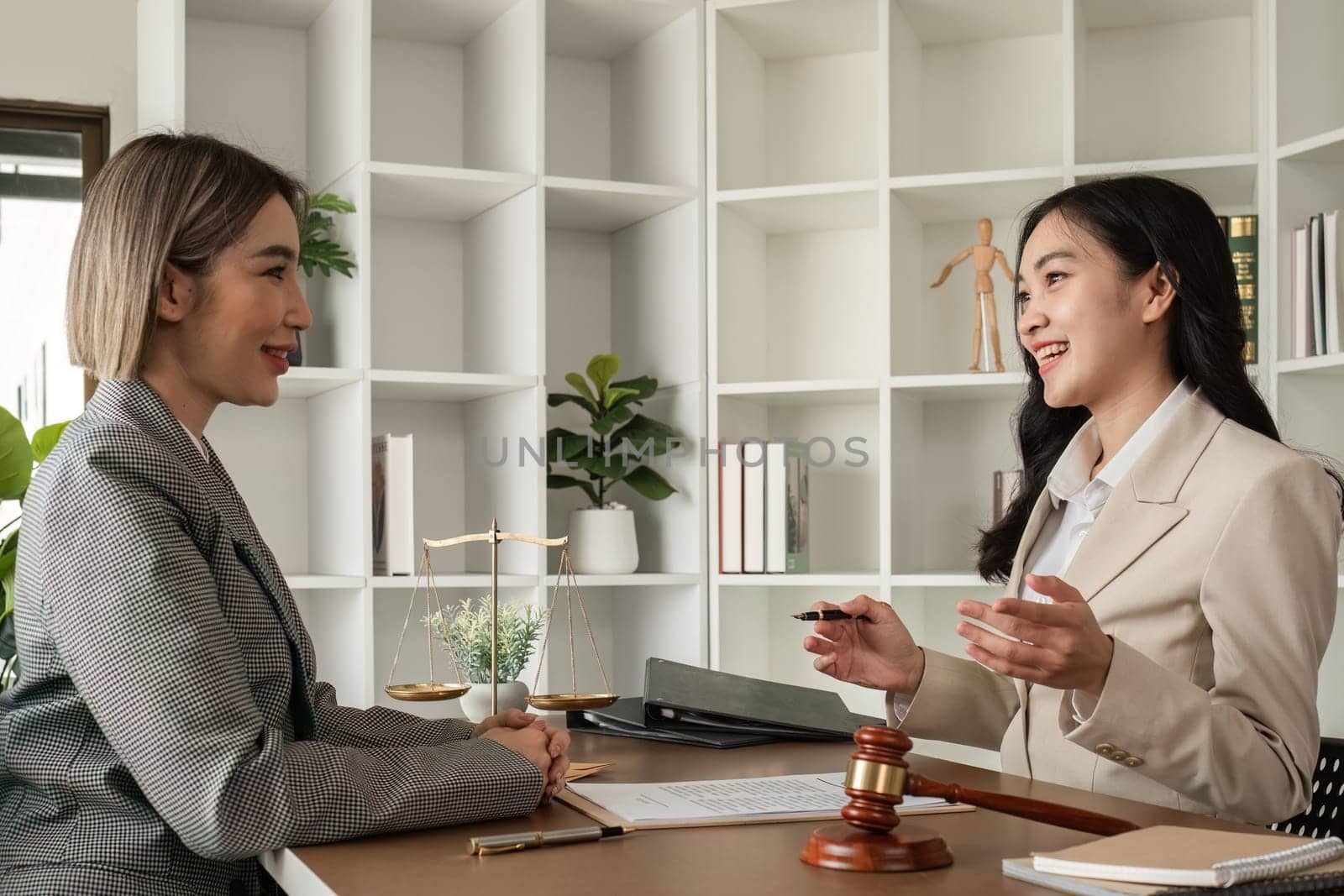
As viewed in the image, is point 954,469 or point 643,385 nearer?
point 643,385

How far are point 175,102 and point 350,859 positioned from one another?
202cm

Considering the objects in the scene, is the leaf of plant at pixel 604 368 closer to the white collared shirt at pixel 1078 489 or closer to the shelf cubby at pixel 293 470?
the shelf cubby at pixel 293 470

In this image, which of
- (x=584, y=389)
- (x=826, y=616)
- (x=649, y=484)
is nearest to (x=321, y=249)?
(x=584, y=389)

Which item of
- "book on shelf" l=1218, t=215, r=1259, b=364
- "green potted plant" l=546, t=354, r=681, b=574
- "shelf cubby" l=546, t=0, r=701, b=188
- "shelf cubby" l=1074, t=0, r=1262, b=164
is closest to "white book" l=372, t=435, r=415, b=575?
"green potted plant" l=546, t=354, r=681, b=574

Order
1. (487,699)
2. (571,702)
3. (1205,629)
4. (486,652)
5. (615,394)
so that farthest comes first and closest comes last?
(615,394)
(486,652)
(487,699)
(571,702)
(1205,629)

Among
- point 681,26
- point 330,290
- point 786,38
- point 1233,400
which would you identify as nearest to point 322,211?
point 330,290

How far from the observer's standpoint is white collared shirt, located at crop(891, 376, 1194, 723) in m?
1.77

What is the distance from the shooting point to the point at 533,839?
110 cm

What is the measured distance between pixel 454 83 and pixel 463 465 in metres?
0.94

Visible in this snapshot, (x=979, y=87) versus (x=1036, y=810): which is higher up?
(x=979, y=87)

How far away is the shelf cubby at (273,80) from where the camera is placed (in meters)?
2.90

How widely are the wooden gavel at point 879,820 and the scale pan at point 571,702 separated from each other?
79cm

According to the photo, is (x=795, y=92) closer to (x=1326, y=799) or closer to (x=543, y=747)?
(x=1326, y=799)

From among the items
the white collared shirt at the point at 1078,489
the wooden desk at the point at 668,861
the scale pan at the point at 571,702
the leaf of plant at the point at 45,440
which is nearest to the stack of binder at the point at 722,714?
the scale pan at the point at 571,702
